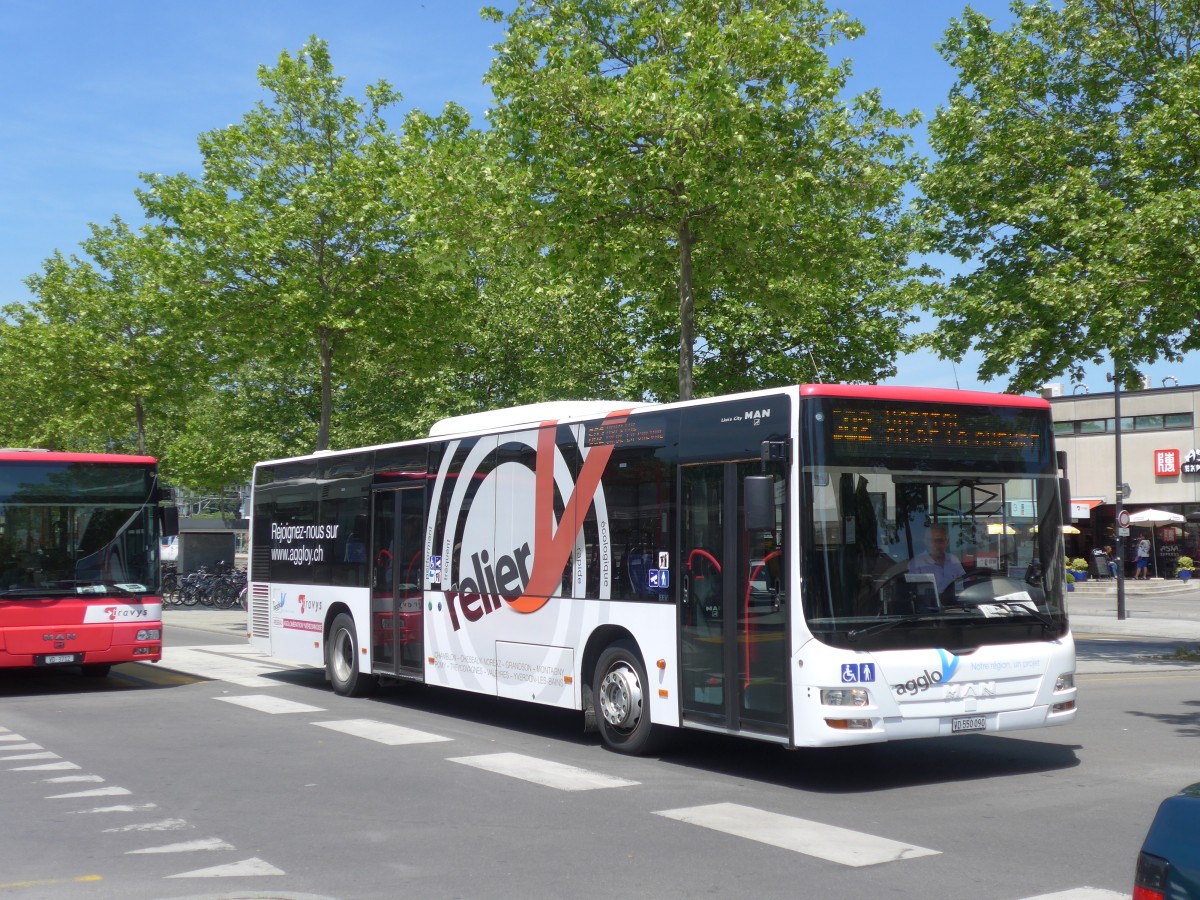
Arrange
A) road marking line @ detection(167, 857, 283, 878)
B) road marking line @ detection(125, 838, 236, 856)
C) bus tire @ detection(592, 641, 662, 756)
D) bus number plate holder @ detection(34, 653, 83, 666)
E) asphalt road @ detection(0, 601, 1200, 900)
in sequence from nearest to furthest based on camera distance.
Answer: asphalt road @ detection(0, 601, 1200, 900) → road marking line @ detection(167, 857, 283, 878) → road marking line @ detection(125, 838, 236, 856) → bus tire @ detection(592, 641, 662, 756) → bus number plate holder @ detection(34, 653, 83, 666)

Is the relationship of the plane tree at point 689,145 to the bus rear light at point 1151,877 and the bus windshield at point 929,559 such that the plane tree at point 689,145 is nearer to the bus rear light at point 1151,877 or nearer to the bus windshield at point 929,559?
the bus windshield at point 929,559

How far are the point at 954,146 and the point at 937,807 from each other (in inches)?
687

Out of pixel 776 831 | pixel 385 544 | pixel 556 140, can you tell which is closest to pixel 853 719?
pixel 776 831

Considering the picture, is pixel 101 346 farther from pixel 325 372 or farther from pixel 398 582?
pixel 398 582

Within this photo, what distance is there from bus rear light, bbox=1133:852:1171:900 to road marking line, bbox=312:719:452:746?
9.23 meters

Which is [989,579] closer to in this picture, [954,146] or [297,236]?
[954,146]

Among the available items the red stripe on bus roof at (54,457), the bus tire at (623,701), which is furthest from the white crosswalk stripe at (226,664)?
the bus tire at (623,701)

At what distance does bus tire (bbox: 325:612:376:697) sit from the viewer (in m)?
15.8

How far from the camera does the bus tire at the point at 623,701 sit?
36.1 ft

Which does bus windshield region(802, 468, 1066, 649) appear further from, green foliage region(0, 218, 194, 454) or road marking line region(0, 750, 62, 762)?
green foliage region(0, 218, 194, 454)

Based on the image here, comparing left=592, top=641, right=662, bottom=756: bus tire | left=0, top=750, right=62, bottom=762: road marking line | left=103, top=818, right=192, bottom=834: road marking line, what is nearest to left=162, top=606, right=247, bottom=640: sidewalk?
left=0, top=750, right=62, bottom=762: road marking line

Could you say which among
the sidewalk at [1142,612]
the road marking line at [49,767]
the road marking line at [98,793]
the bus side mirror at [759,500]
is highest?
the bus side mirror at [759,500]

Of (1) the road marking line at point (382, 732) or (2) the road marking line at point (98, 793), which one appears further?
(1) the road marking line at point (382, 732)

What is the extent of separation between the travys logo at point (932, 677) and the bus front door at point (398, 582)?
660cm
